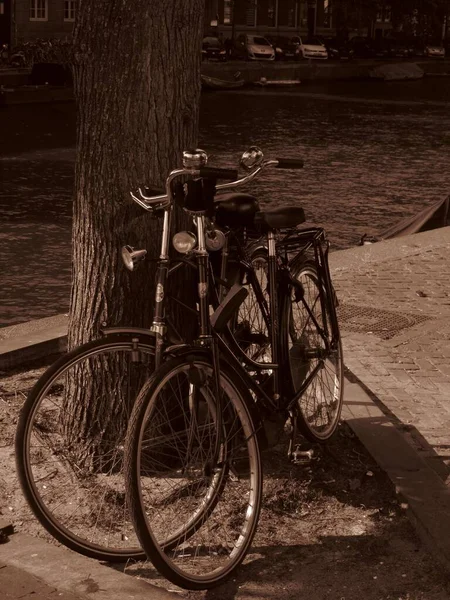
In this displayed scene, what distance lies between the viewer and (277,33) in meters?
77.1

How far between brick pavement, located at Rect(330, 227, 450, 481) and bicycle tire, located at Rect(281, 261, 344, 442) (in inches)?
18.1

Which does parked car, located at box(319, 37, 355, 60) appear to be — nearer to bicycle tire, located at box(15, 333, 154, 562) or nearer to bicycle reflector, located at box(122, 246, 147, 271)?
bicycle tire, located at box(15, 333, 154, 562)

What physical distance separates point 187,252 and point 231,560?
1.03m

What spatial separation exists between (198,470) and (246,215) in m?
1.03

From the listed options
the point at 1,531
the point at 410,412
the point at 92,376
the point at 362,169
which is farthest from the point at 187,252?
the point at 362,169

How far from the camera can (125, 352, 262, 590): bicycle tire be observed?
159 inches

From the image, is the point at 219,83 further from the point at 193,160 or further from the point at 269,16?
the point at 193,160

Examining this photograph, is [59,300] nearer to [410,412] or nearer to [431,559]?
[410,412]

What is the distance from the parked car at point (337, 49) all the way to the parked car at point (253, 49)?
7.35 metres


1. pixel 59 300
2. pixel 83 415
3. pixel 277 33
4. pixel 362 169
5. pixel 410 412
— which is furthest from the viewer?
pixel 277 33

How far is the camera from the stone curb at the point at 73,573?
3.80 m

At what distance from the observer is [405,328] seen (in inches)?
309

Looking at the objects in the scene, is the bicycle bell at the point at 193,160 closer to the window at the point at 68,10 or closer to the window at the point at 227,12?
the window at the point at 68,10

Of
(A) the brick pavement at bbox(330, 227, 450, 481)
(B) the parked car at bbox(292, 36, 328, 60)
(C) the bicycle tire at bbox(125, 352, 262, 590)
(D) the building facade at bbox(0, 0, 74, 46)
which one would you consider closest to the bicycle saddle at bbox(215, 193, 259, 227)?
(C) the bicycle tire at bbox(125, 352, 262, 590)
